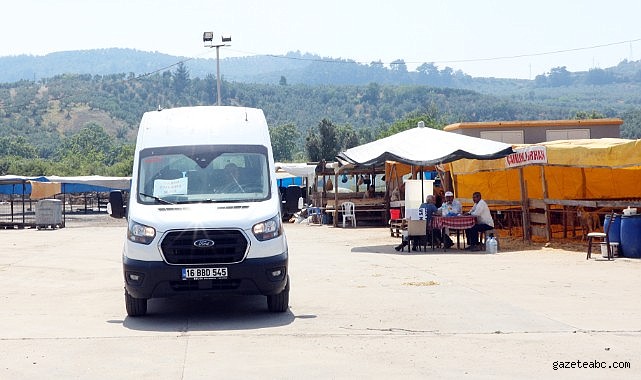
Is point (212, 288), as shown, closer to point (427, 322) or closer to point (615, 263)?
point (427, 322)

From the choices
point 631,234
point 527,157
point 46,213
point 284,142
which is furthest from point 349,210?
point 284,142

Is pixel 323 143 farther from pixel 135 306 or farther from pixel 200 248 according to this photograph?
pixel 200 248

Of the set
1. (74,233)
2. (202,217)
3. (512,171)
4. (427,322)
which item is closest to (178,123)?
(202,217)

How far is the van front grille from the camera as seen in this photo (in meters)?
11.2

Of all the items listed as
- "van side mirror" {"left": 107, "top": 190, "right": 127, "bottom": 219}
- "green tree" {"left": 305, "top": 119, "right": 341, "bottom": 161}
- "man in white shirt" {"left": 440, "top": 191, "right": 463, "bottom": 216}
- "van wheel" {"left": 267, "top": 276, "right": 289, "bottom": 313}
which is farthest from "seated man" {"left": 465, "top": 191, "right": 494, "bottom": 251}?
"green tree" {"left": 305, "top": 119, "right": 341, "bottom": 161}

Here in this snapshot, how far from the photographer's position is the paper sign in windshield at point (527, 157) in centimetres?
2194

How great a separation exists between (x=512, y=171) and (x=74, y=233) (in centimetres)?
1814

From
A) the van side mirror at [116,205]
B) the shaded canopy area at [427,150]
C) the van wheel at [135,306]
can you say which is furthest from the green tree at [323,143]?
the van wheel at [135,306]

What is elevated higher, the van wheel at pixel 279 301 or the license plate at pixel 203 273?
the license plate at pixel 203 273

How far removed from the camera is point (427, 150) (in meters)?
22.6

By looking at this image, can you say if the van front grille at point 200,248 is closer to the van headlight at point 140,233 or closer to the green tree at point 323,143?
the van headlight at point 140,233

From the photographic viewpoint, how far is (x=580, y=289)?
14.1 m

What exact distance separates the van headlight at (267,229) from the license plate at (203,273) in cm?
56

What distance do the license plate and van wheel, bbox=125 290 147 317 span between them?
862 millimetres
